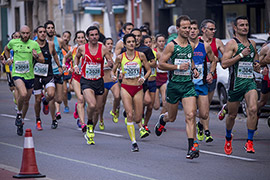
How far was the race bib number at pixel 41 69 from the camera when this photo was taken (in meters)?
14.0

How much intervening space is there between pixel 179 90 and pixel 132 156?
3.94 ft

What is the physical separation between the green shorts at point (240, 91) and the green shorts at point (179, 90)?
62cm

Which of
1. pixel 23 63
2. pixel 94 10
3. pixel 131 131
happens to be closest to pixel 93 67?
pixel 131 131

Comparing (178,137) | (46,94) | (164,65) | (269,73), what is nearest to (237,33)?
(164,65)

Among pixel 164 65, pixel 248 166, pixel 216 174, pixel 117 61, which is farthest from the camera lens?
pixel 117 61

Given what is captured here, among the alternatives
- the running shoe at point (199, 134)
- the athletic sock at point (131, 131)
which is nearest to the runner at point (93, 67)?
the athletic sock at point (131, 131)

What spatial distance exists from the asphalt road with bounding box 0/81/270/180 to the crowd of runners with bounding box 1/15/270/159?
255 mm

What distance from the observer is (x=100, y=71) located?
12562 mm

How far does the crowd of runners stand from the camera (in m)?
10.6

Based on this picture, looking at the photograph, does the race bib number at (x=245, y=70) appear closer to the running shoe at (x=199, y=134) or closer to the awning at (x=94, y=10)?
the running shoe at (x=199, y=134)

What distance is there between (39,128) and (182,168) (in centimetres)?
533

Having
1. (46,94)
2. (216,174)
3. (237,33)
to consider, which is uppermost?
(237,33)

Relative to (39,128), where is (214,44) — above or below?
above

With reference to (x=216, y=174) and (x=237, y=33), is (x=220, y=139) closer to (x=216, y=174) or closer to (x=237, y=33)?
(x=237, y=33)
